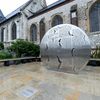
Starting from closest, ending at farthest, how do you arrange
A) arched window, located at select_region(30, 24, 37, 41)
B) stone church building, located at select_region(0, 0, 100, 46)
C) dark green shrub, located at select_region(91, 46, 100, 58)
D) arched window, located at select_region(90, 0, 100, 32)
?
dark green shrub, located at select_region(91, 46, 100, 58), arched window, located at select_region(90, 0, 100, 32), stone church building, located at select_region(0, 0, 100, 46), arched window, located at select_region(30, 24, 37, 41)

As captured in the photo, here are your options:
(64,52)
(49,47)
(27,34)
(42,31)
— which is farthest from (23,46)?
(64,52)

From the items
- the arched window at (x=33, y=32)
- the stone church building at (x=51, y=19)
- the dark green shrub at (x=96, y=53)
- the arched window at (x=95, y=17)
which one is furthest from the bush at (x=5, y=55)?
the arched window at (x=95, y=17)

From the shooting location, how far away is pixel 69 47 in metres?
6.45

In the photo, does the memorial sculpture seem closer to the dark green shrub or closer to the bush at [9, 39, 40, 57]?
the dark green shrub

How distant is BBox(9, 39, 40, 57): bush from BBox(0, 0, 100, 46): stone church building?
3913 millimetres

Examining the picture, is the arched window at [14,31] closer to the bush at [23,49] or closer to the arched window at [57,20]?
the bush at [23,49]

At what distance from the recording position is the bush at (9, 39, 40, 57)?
14.8 m

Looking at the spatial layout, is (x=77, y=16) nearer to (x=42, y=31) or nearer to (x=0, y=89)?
(x=42, y=31)

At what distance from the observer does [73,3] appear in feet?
50.1

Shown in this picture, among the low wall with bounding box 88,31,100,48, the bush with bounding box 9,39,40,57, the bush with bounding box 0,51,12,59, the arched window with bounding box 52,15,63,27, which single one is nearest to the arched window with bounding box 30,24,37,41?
the arched window with bounding box 52,15,63,27

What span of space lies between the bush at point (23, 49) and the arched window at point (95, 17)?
7514 mm

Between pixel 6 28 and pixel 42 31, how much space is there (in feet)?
35.7

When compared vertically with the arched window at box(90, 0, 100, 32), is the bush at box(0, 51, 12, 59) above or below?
below

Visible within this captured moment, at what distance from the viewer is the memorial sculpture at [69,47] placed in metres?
6.41
